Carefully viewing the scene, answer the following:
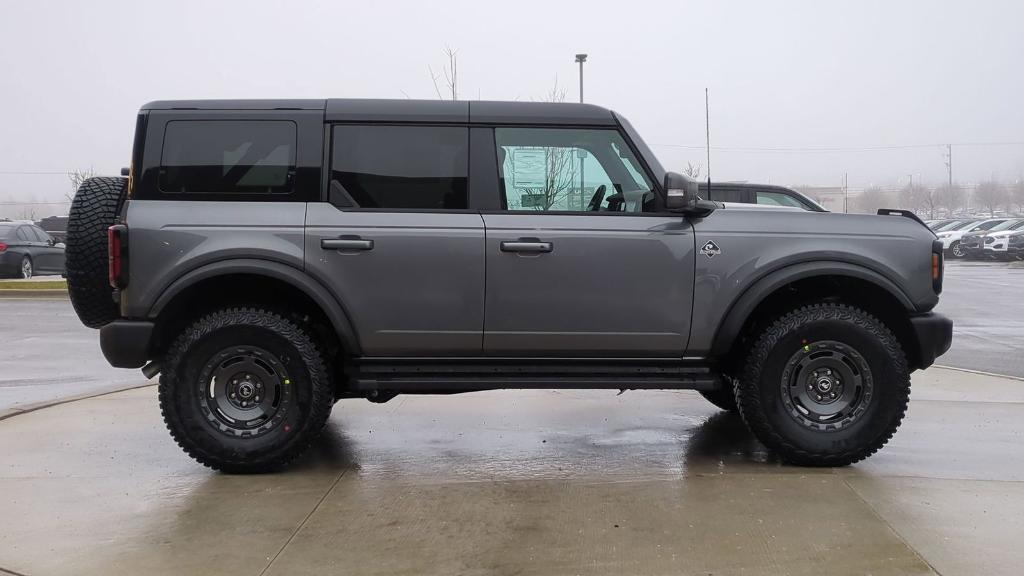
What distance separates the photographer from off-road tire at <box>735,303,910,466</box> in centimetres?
503

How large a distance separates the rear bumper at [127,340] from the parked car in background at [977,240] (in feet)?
108

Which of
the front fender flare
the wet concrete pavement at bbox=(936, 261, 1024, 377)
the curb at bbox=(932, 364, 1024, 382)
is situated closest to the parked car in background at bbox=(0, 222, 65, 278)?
the wet concrete pavement at bbox=(936, 261, 1024, 377)

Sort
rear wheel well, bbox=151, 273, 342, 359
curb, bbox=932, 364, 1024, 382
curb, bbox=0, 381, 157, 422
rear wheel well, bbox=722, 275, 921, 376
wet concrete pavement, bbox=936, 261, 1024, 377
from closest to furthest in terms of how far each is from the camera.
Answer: rear wheel well, bbox=151, 273, 342, 359 < rear wheel well, bbox=722, 275, 921, 376 < curb, bbox=0, 381, 157, 422 < curb, bbox=932, 364, 1024, 382 < wet concrete pavement, bbox=936, 261, 1024, 377

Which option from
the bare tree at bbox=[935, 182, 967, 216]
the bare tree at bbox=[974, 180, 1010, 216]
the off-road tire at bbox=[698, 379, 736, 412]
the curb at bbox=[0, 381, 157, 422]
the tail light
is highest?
the bare tree at bbox=[974, 180, 1010, 216]

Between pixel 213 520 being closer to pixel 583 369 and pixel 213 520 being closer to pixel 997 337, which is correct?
pixel 583 369

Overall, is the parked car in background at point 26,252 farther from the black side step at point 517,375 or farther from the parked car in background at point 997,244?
the parked car in background at point 997,244

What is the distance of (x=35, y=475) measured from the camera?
4.96 m

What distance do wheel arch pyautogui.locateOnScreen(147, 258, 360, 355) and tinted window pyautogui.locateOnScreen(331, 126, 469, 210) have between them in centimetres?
54

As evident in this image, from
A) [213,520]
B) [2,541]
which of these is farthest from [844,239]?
[2,541]

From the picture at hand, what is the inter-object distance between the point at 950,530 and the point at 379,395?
3155 millimetres

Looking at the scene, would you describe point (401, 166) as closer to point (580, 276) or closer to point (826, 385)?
point (580, 276)

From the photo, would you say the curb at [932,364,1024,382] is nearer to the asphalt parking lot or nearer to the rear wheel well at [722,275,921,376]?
the asphalt parking lot

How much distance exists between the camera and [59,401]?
6988 millimetres

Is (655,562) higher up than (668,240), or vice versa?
(668,240)
